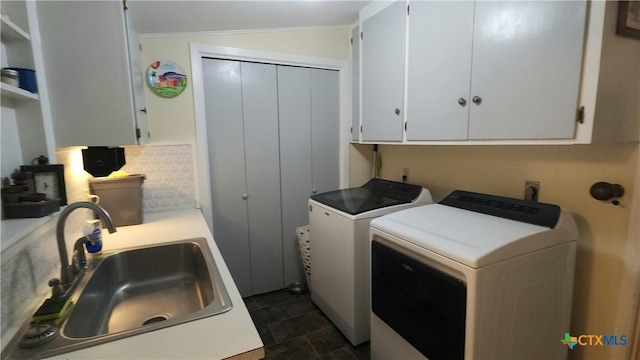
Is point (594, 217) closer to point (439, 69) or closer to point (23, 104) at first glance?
point (439, 69)

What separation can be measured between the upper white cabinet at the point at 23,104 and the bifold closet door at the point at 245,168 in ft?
3.66

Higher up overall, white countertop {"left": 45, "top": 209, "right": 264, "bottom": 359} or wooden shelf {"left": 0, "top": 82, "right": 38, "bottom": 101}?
wooden shelf {"left": 0, "top": 82, "right": 38, "bottom": 101}

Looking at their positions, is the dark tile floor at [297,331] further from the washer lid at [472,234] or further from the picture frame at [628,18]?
the picture frame at [628,18]

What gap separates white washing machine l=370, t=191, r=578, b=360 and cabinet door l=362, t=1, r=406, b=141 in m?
0.78

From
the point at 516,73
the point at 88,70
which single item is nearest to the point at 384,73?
the point at 516,73

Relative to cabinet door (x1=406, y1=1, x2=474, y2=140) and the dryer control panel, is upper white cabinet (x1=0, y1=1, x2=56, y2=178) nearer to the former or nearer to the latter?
cabinet door (x1=406, y1=1, x2=474, y2=140)

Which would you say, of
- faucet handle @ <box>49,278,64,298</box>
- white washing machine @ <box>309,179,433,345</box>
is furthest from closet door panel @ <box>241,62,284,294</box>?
faucet handle @ <box>49,278,64,298</box>

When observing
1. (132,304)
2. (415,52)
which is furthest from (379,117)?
(132,304)

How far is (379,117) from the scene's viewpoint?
2.16 meters

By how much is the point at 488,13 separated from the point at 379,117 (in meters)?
0.93

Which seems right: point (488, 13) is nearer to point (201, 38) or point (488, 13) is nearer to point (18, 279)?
point (201, 38)

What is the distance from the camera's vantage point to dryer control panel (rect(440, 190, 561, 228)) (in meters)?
1.31

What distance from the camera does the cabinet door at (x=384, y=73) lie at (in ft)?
6.20

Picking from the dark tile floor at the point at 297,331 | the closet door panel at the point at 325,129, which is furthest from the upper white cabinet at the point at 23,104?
the closet door panel at the point at 325,129
